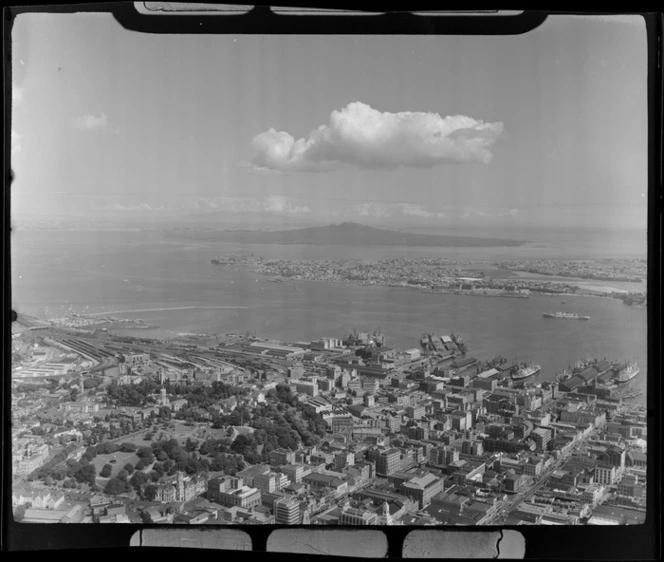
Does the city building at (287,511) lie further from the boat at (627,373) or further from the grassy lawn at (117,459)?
the boat at (627,373)

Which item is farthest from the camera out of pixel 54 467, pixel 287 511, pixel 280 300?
pixel 280 300

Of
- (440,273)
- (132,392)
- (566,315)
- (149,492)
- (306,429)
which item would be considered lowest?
(149,492)

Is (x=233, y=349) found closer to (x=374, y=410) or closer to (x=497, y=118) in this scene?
(x=374, y=410)

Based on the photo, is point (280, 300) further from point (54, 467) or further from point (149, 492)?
point (54, 467)

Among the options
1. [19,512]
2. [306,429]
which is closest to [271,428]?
[306,429]

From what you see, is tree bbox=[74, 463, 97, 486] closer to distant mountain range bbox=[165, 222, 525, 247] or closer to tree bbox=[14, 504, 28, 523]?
tree bbox=[14, 504, 28, 523]

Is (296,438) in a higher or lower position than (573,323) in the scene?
lower

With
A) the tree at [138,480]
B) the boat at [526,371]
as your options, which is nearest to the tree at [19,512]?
the tree at [138,480]

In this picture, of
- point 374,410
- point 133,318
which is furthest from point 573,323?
point 133,318
